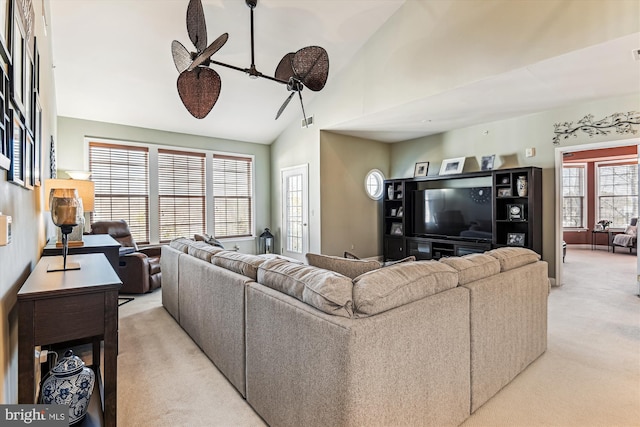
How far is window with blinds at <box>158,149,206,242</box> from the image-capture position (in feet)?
19.9

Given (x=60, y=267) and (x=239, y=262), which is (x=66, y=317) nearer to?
(x=60, y=267)

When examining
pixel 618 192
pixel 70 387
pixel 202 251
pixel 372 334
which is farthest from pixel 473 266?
pixel 618 192

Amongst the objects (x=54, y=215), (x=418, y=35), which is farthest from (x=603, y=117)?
(x=54, y=215)

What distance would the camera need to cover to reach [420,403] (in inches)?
60.3

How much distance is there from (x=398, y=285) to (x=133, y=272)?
4.15 meters

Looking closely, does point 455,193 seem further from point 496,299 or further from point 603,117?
point 496,299

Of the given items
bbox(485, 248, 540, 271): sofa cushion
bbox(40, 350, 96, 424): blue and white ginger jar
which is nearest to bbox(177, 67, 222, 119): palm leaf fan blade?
bbox(40, 350, 96, 424): blue and white ginger jar

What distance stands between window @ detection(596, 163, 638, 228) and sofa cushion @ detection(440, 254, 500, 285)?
9.20 m

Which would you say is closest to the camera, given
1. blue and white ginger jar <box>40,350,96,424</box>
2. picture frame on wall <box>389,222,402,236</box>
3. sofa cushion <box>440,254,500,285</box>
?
blue and white ginger jar <box>40,350,96,424</box>

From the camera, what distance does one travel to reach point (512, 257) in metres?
2.37

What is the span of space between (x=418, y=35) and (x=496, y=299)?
3.57 meters

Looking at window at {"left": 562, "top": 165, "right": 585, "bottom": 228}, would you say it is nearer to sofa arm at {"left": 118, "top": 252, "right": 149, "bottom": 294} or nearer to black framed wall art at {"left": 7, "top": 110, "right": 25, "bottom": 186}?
sofa arm at {"left": 118, "top": 252, "right": 149, "bottom": 294}

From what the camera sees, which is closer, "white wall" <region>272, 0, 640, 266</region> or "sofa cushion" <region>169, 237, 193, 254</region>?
"white wall" <region>272, 0, 640, 266</region>

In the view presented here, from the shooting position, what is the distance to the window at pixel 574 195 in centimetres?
906
